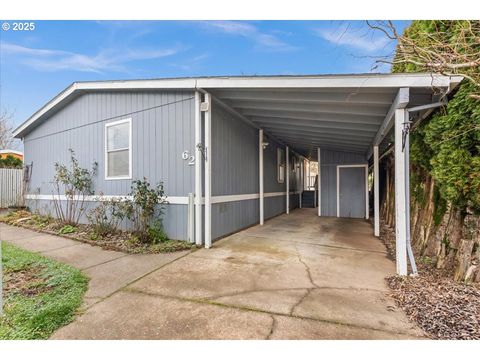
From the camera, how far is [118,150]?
6.33 meters

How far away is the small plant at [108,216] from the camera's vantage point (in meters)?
5.62

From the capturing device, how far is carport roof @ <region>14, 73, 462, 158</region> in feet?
11.9

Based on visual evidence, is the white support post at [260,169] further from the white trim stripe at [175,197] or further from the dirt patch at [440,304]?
the dirt patch at [440,304]

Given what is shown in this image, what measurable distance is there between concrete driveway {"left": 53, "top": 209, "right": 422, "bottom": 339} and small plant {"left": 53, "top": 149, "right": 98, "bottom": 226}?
165 inches

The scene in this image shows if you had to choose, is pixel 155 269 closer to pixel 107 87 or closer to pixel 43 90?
pixel 107 87

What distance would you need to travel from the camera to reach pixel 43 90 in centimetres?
795

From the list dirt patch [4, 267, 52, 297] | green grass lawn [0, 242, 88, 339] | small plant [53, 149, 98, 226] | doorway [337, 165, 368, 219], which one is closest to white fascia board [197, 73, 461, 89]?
green grass lawn [0, 242, 88, 339]

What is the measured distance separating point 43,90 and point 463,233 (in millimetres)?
10853

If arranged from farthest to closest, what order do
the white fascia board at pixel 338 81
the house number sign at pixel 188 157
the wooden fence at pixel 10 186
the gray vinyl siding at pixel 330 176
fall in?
the wooden fence at pixel 10 186, the gray vinyl siding at pixel 330 176, the house number sign at pixel 188 157, the white fascia board at pixel 338 81

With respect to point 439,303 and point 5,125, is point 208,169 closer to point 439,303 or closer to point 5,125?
point 439,303

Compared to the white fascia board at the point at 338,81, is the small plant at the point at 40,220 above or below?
below

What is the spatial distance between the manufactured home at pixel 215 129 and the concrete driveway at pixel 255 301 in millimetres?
974

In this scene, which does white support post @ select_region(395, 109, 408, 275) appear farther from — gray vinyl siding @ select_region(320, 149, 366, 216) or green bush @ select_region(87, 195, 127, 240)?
gray vinyl siding @ select_region(320, 149, 366, 216)

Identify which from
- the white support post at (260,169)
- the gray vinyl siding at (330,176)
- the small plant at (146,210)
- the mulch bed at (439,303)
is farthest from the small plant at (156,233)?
the gray vinyl siding at (330,176)
